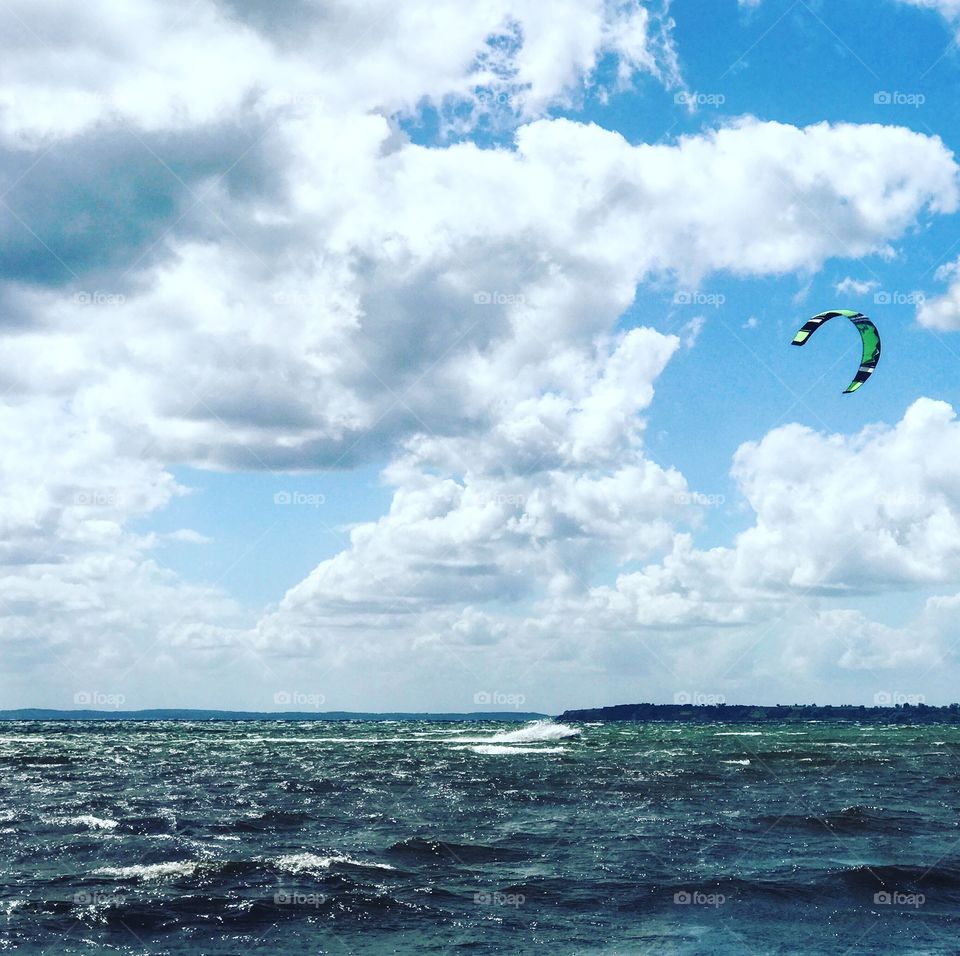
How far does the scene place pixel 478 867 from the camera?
23.8m

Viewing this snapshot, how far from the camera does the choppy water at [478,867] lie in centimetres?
1747

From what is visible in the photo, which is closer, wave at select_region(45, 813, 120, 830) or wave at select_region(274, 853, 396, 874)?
wave at select_region(274, 853, 396, 874)

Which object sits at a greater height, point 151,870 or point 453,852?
point 151,870

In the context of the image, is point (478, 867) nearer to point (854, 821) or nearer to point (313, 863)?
point (313, 863)

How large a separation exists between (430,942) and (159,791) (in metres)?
28.3

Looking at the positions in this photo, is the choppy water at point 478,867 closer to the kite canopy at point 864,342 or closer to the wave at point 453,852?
the wave at point 453,852

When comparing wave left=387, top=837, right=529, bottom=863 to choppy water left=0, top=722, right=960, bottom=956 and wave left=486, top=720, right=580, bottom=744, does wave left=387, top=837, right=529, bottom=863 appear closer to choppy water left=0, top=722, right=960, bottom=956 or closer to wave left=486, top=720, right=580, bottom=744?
choppy water left=0, top=722, right=960, bottom=956

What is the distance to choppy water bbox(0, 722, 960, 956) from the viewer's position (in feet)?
57.3

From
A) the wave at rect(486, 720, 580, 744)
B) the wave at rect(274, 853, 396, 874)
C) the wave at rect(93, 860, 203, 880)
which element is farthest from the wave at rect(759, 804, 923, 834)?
the wave at rect(486, 720, 580, 744)

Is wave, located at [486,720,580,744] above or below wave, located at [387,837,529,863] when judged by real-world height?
below

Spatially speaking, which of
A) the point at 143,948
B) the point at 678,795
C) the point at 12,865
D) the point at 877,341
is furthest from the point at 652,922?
the point at 877,341

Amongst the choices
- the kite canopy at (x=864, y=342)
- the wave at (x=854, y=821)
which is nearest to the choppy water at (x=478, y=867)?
the wave at (x=854, y=821)

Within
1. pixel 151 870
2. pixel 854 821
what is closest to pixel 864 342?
pixel 854 821

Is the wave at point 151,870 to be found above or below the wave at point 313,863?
above
